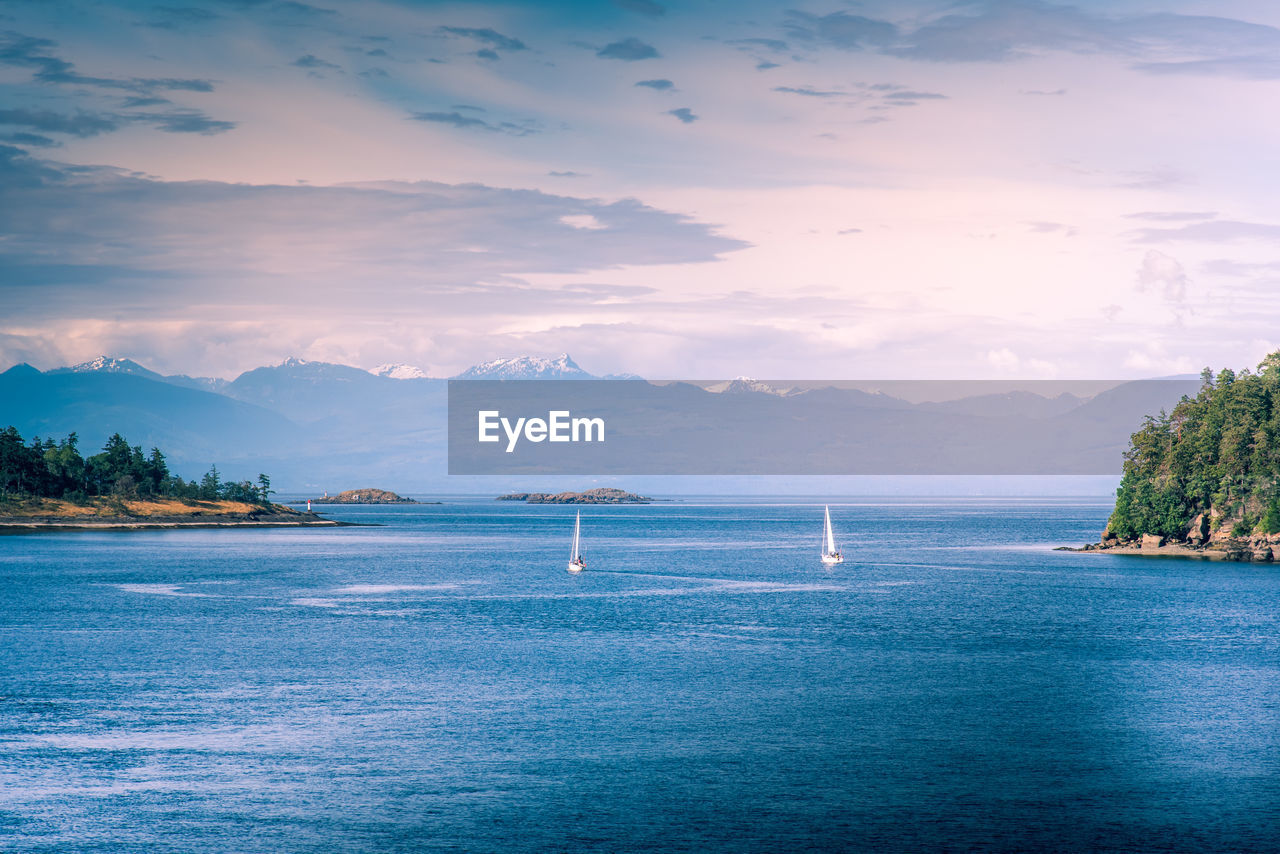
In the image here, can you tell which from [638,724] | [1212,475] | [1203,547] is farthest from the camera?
[1203,547]

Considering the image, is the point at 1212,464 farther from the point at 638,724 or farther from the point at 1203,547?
the point at 638,724

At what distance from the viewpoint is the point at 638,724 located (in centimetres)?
4859

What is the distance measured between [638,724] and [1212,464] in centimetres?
12559

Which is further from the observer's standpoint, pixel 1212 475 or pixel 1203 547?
pixel 1203 547

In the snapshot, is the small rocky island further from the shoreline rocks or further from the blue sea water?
the blue sea water

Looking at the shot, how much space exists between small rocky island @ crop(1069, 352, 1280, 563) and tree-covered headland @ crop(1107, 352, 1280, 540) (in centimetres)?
13

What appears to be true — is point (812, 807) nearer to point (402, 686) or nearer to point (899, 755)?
point (899, 755)

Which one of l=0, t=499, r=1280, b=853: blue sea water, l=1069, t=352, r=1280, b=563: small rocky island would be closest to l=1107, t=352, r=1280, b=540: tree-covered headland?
l=1069, t=352, r=1280, b=563: small rocky island

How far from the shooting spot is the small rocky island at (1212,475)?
14150cm

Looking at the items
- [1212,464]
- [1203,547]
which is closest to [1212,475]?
[1212,464]

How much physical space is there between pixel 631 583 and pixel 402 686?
6858 cm

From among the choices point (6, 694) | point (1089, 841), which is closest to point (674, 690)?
point (1089, 841)

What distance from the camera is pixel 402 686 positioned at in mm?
57781

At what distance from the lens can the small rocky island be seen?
142 meters
